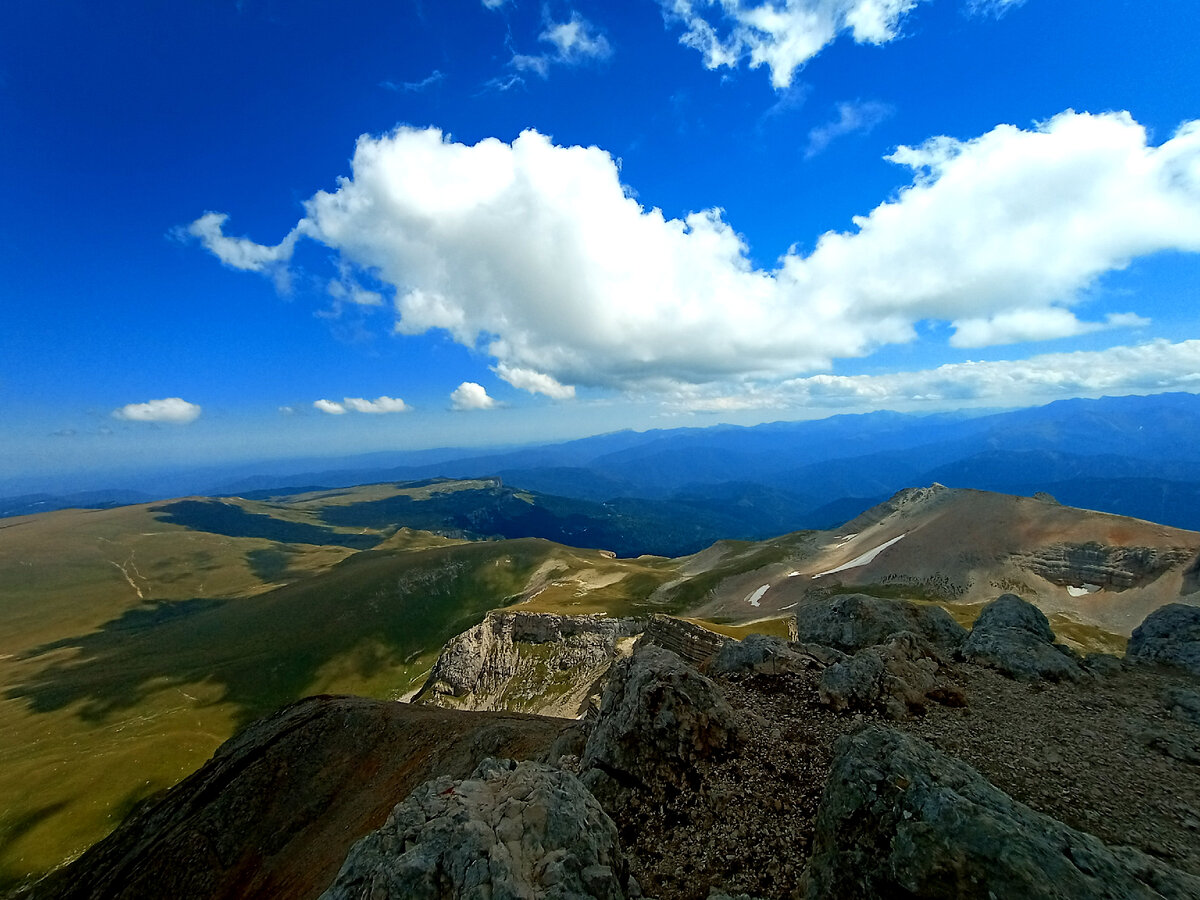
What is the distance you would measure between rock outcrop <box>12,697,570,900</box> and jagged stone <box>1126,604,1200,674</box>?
34808mm

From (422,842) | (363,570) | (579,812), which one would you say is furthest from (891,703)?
(363,570)

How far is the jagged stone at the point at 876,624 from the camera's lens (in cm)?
3079

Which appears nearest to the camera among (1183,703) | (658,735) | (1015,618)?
(658,735)

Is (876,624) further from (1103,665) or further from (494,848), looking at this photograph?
(494,848)

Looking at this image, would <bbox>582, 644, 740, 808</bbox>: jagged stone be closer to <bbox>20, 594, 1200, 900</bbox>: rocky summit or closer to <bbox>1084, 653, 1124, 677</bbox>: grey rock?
<bbox>20, 594, 1200, 900</bbox>: rocky summit

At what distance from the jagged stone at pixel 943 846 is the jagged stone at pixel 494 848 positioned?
526 centimetres

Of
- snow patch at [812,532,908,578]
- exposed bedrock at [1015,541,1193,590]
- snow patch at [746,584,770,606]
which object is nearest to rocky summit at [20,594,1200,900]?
exposed bedrock at [1015,541,1193,590]

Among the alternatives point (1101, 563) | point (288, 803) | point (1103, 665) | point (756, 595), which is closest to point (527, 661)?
point (756, 595)

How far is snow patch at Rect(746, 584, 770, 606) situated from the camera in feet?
391

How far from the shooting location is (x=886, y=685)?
66.7ft

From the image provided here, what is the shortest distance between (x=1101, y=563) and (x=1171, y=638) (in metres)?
92.1

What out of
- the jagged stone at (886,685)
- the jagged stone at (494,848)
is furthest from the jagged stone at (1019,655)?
the jagged stone at (494,848)

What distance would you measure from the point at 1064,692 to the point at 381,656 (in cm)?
15738

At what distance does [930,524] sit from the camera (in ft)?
415
